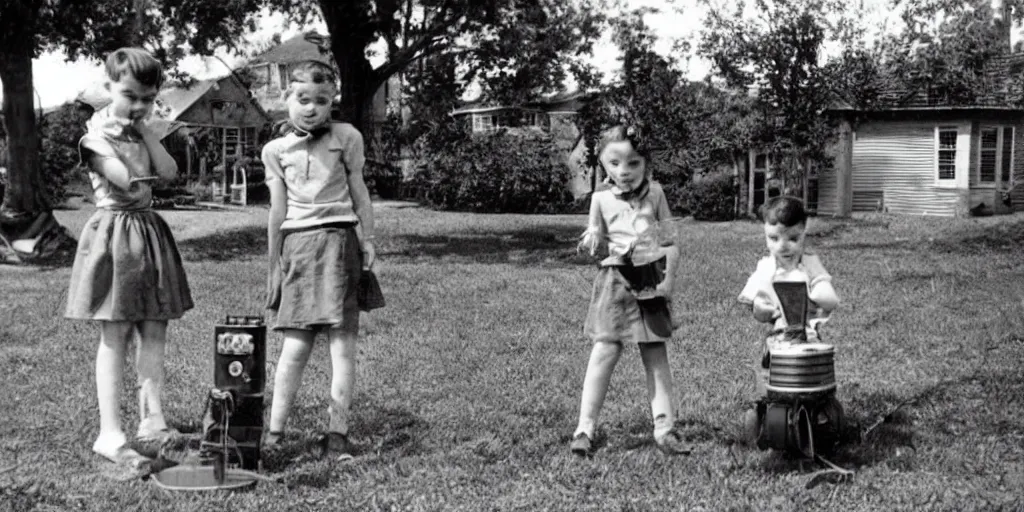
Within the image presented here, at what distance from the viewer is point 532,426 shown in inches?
233

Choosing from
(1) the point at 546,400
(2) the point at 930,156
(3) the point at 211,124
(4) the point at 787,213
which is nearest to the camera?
(4) the point at 787,213

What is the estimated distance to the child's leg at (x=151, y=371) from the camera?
5.18 meters

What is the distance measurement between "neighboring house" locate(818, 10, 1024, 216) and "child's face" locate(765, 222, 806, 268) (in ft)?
87.4

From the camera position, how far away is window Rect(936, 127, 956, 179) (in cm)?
3067

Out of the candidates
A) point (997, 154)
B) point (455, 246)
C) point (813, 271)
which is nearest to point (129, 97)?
point (813, 271)

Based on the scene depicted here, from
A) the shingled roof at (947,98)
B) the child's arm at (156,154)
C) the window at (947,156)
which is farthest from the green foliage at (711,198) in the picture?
the child's arm at (156,154)

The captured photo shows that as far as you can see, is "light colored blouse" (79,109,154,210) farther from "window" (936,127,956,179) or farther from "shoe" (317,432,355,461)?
"window" (936,127,956,179)

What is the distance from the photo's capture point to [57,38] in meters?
18.7

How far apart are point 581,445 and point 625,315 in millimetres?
666

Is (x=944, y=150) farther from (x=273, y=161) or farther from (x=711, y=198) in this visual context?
(x=273, y=161)

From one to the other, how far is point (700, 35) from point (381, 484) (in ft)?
74.1

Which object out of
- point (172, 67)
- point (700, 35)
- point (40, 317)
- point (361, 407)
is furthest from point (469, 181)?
point (361, 407)

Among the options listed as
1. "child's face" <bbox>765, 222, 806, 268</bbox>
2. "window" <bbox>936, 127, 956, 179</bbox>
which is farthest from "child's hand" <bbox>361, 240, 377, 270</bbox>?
"window" <bbox>936, 127, 956, 179</bbox>

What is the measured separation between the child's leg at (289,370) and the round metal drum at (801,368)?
2214mm
